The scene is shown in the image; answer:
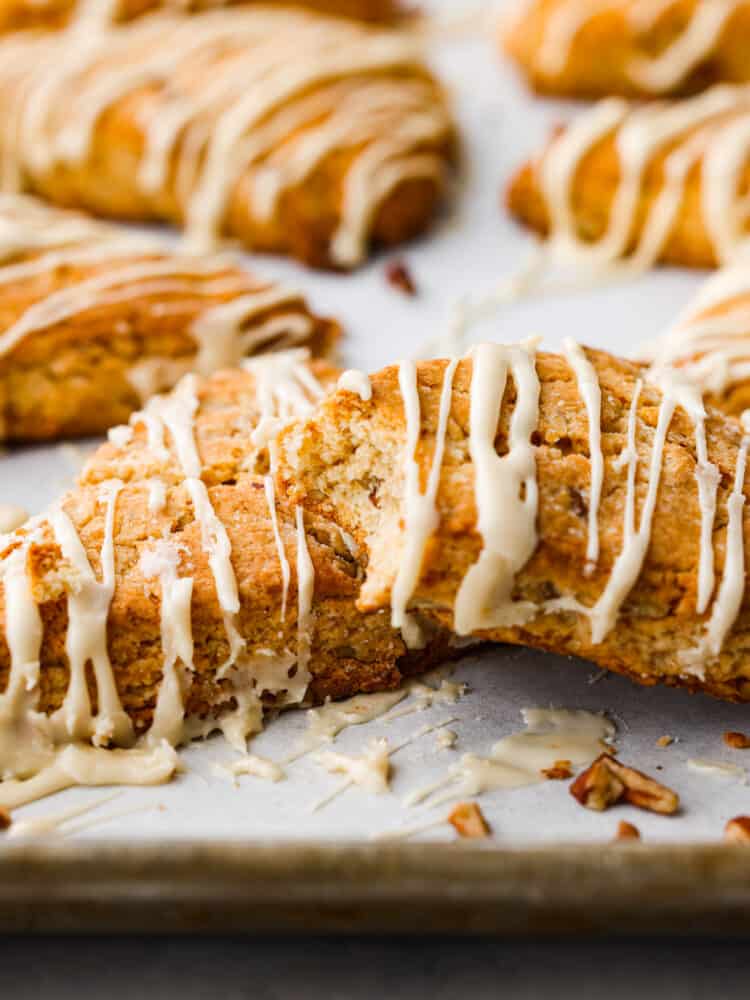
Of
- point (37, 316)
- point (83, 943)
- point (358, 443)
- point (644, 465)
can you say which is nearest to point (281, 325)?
point (37, 316)

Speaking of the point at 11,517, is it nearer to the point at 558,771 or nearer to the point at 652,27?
the point at 558,771

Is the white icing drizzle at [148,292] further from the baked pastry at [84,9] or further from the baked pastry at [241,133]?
the baked pastry at [84,9]

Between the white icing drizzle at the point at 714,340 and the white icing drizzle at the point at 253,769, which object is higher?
the white icing drizzle at the point at 714,340

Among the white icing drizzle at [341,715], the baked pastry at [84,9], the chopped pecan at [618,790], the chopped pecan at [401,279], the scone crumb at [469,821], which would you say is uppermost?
the baked pastry at [84,9]

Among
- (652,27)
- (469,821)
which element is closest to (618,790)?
(469,821)

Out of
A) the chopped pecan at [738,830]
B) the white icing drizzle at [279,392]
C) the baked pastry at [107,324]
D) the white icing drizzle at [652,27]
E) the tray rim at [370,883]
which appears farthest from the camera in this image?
the white icing drizzle at [652,27]

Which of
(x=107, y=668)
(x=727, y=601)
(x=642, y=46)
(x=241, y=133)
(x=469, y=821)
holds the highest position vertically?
(x=642, y=46)

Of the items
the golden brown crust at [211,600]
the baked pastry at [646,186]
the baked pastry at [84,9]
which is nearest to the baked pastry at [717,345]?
the baked pastry at [646,186]
